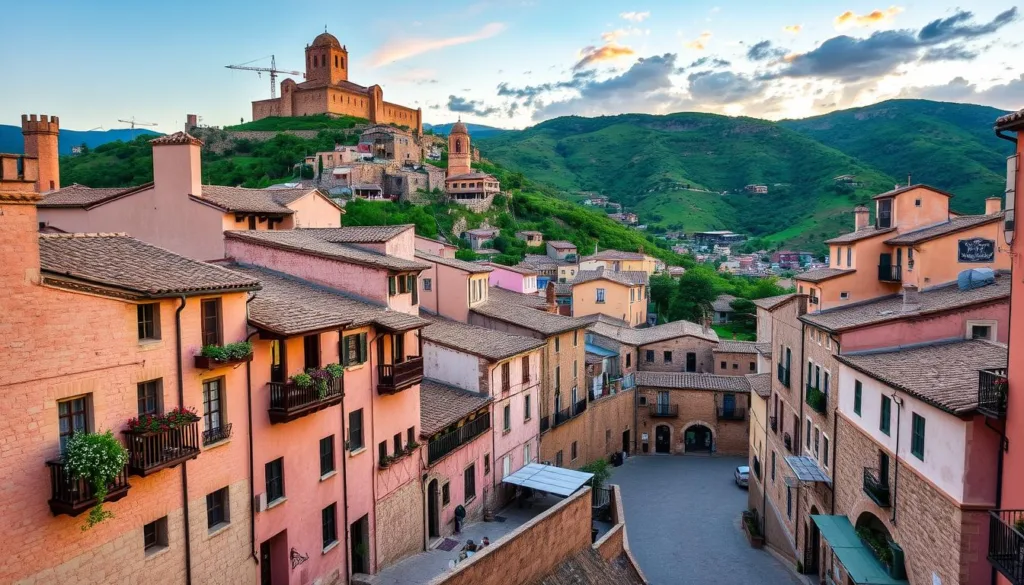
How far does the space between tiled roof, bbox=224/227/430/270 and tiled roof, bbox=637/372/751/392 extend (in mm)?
29514

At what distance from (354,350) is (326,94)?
427 ft

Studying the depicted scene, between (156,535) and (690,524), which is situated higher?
(156,535)

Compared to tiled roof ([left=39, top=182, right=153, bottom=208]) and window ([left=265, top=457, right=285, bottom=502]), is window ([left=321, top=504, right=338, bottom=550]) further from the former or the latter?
tiled roof ([left=39, top=182, right=153, bottom=208])

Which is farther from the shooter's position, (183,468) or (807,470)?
(807,470)

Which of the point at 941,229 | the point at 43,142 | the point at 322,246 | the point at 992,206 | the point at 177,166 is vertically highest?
the point at 43,142

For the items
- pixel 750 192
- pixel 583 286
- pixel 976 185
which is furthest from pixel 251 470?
pixel 750 192

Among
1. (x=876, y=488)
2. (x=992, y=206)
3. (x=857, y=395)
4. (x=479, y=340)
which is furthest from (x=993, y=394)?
(x=992, y=206)

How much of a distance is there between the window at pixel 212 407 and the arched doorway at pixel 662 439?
4178 centimetres

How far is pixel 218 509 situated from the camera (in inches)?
663

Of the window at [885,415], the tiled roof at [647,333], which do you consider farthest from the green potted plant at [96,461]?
the tiled roof at [647,333]

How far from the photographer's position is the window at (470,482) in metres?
28.8

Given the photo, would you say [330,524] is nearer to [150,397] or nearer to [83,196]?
[150,397]

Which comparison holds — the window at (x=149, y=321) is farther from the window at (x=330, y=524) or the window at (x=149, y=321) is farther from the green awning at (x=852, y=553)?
the green awning at (x=852, y=553)

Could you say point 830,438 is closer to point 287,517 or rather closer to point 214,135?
point 287,517
